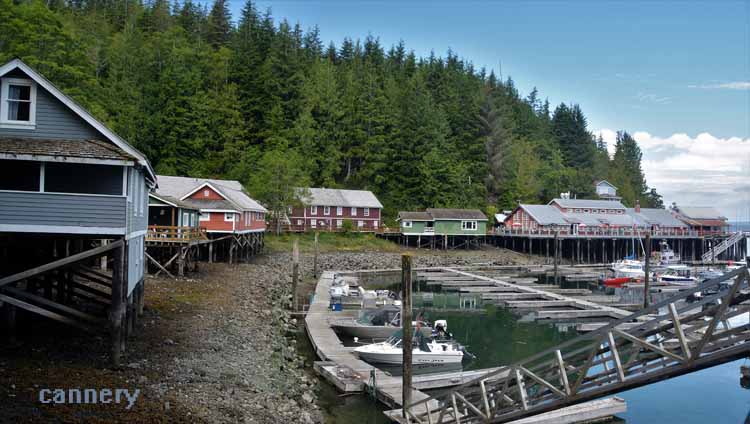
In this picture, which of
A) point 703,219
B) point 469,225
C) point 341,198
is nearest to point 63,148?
point 341,198

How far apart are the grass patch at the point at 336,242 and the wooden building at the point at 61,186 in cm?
4327

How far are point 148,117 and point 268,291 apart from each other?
49.9 metres

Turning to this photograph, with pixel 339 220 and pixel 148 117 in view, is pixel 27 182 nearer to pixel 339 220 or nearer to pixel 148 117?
pixel 339 220

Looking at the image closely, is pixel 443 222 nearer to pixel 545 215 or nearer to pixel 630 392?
pixel 545 215

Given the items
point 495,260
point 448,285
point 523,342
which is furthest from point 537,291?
point 495,260

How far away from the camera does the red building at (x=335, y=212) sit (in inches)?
2768

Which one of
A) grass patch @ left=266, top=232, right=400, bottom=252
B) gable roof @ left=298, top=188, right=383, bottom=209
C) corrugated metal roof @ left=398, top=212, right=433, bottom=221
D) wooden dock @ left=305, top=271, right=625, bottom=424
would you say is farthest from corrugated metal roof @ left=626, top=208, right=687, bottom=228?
wooden dock @ left=305, top=271, right=625, bottom=424

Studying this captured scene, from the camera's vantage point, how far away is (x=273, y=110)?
8362cm

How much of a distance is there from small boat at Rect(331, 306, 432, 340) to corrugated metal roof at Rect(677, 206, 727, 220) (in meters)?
78.0

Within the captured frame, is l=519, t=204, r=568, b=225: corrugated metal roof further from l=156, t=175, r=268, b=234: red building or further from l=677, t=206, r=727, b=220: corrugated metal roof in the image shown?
l=156, t=175, r=268, b=234: red building

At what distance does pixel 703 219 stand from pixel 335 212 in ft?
196

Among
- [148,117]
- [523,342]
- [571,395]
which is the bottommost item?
[523,342]

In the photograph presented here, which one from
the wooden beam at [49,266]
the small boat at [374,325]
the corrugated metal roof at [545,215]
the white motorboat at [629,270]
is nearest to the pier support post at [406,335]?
the wooden beam at [49,266]

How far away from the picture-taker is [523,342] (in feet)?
93.8
